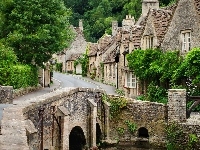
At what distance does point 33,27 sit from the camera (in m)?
44.8

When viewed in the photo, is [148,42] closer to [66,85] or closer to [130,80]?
[130,80]

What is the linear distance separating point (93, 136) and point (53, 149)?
19.0ft

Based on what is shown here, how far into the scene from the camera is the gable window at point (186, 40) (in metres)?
35.4

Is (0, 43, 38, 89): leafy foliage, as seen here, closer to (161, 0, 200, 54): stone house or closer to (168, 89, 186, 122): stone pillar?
(161, 0, 200, 54): stone house

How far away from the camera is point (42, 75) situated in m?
54.1

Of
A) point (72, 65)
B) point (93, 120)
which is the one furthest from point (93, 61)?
point (93, 120)

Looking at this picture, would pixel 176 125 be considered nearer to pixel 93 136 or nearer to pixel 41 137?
pixel 93 136

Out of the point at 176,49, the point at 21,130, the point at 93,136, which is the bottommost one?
the point at 93,136

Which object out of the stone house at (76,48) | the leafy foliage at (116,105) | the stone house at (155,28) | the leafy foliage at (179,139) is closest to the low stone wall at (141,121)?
the leafy foliage at (116,105)

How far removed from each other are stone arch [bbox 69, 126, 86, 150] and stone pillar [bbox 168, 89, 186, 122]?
18.3ft

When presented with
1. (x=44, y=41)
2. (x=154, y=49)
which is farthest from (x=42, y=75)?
(x=154, y=49)

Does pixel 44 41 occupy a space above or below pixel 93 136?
above

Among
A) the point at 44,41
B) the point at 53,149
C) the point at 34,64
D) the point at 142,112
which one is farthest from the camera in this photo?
the point at 34,64

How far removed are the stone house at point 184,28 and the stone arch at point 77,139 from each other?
10.6 m
